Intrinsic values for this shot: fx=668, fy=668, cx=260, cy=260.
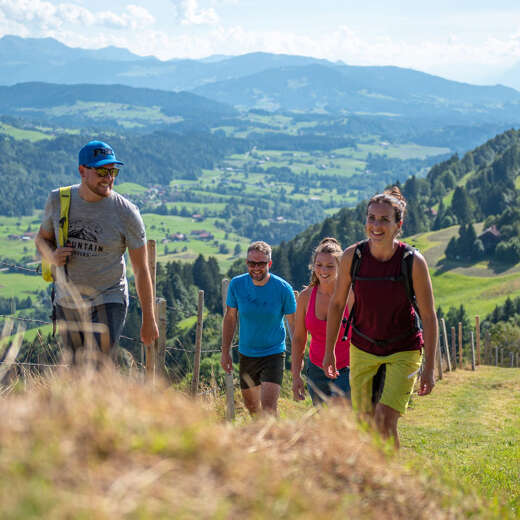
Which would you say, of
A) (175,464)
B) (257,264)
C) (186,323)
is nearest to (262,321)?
(257,264)

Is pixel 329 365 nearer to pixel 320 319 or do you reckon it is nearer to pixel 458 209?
pixel 320 319

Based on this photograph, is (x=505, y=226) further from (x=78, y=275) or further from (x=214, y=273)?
(x=78, y=275)

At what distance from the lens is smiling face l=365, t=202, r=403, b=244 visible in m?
4.17

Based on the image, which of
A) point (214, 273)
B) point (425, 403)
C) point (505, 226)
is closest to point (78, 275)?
point (425, 403)

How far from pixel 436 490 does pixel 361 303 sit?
69.1 inches

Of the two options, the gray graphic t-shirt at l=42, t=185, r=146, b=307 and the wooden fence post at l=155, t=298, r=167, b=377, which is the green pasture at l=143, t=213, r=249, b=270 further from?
the gray graphic t-shirt at l=42, t=185, r=146, b=307

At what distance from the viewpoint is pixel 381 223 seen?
418cm

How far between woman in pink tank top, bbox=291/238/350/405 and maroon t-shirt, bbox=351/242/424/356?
80 cm

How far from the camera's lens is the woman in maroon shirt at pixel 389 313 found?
4.14m

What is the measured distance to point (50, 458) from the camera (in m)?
1.73

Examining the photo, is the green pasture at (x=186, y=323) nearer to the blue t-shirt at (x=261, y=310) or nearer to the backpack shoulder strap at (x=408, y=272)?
the blue t-shirt at (x=261, y=310)

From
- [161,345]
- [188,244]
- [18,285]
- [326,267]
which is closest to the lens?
[326,267]

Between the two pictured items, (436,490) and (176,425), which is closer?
(176,425)

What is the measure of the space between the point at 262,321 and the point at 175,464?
3802 millimetres
